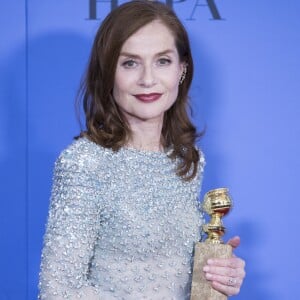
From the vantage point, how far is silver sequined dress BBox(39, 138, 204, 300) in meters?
1.13

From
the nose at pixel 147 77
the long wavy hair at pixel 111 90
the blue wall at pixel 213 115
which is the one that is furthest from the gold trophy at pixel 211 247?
the blue wall at pixel 213 115

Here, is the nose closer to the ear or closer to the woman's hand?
the ear

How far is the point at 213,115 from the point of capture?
6.17ft

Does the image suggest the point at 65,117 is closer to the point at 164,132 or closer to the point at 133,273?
the point at 164,132

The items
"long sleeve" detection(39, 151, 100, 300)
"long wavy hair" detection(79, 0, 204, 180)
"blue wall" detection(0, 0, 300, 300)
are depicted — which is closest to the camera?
"long sleeve" detection(39, 151, 100, 300)

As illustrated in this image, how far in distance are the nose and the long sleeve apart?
196mm

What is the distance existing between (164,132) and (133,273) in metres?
0.33

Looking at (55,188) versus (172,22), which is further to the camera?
(172,22)

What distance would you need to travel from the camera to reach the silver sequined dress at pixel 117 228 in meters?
1.13

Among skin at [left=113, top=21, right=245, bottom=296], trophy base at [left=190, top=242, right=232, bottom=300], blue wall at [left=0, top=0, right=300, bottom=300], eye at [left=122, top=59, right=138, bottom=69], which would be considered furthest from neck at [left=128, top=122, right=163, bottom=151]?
blue wall at [left=0, top=0, right=300, bottom=300]

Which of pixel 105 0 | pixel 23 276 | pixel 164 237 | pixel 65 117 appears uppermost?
pixel 105 0

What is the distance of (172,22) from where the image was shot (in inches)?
51.8

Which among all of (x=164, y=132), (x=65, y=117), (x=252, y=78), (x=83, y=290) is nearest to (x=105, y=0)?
(x=65, y=117)

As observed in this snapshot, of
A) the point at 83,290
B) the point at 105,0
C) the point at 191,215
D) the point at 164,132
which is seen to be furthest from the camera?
the point at 105,0
